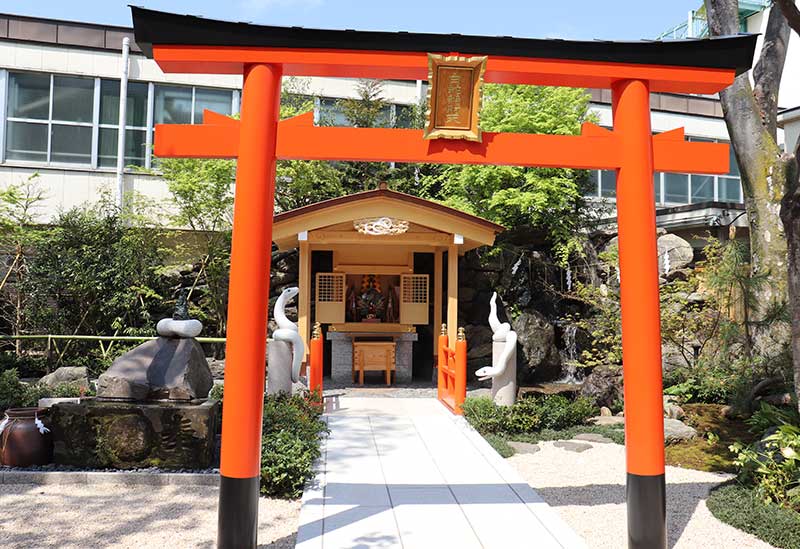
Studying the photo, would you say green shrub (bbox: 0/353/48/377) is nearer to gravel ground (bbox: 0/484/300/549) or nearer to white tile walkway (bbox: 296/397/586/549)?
gravel ground (bbox: 0/484/300/549)

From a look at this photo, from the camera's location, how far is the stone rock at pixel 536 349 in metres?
12.8

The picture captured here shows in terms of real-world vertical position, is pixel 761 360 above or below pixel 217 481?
above

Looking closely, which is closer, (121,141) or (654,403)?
(654,403)

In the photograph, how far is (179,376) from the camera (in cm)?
635

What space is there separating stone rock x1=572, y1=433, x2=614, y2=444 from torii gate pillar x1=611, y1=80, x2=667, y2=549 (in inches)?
144

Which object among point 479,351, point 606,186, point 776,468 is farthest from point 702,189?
point 776,468

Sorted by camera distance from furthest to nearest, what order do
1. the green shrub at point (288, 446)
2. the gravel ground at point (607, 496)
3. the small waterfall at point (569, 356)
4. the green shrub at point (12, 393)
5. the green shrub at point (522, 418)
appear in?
1. the small waterfall at point (569, 356)
2. the green shrub at point (12, 393)
3. the green shrub at point (522, 418)
4. the green shrub at point (288, 446)
5. the gravel ground at point (607, 496)

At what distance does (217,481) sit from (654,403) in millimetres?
4170

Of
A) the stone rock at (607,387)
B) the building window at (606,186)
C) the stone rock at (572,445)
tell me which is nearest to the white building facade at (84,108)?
the building window at (606,186)

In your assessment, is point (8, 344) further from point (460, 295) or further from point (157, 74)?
point (460, 295)

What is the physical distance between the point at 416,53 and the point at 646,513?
12.6ft

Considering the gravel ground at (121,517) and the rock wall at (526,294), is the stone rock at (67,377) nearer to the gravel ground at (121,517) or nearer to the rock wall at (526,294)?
the rock wall at (526,294)

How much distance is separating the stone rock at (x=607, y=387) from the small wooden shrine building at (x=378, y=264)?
2.59 meters

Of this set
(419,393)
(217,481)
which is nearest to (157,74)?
(419,393)
